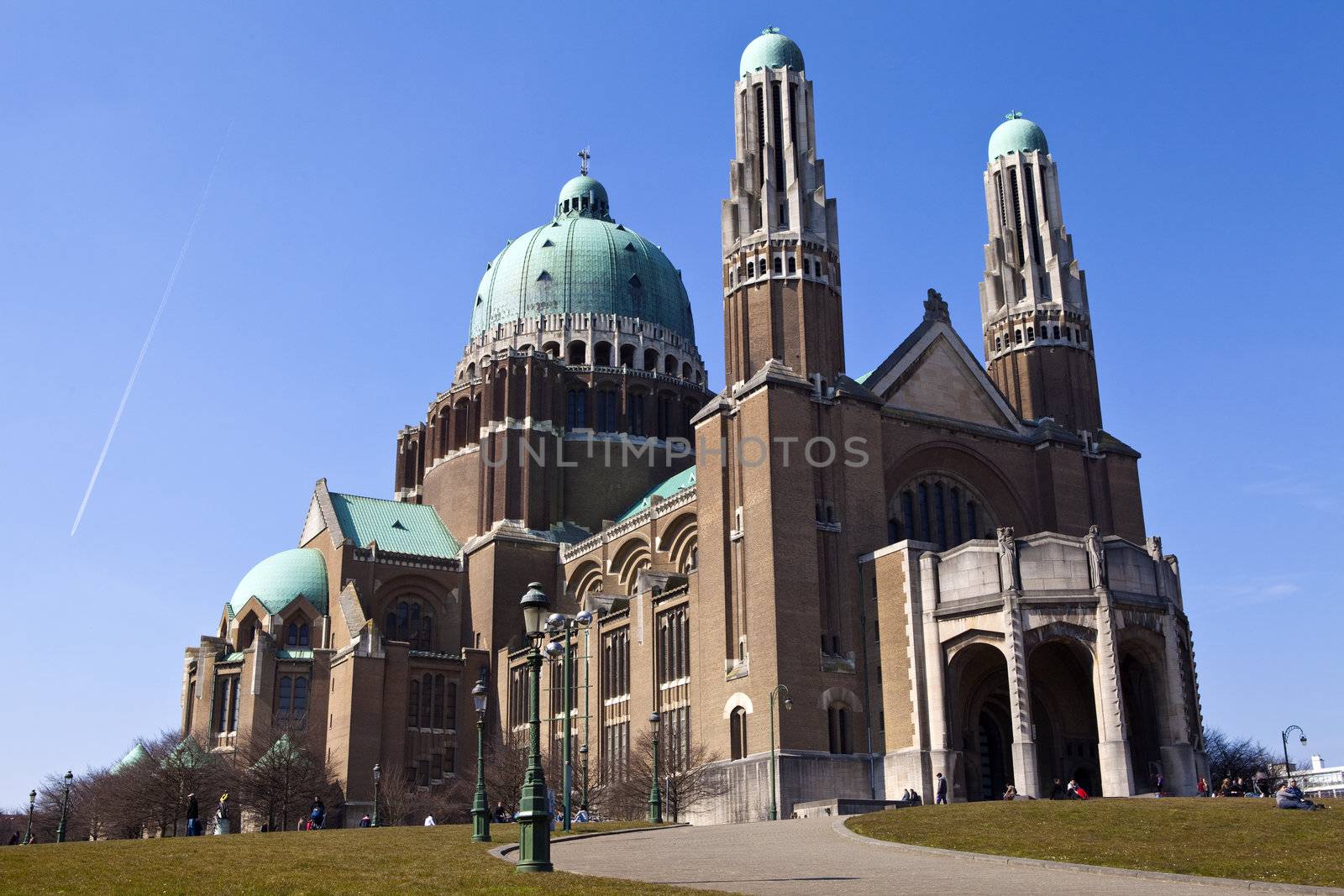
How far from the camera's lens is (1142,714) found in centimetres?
5044

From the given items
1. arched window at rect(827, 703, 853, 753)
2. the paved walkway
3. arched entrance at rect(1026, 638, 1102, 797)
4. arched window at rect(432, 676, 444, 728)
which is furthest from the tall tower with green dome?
the paved walkway

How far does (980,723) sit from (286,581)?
39.2 m

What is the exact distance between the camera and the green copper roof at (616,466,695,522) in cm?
6888

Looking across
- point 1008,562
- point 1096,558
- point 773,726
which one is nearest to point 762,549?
point 773,726

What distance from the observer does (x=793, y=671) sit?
50406mm

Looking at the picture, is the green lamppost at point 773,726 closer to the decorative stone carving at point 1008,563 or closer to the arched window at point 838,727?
the arched window at point 838,727

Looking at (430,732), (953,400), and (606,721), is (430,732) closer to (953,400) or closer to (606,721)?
(606,721)

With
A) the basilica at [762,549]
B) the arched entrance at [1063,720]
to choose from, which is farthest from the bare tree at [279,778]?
the arched entrance at [1063,720]

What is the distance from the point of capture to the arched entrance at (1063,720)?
5319cm

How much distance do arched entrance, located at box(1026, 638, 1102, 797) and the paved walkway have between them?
24189 millimetres

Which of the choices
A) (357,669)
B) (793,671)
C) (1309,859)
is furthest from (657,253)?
(1309,859)

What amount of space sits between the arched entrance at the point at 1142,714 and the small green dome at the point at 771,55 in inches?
1169

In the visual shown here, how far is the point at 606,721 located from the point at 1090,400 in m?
26.6

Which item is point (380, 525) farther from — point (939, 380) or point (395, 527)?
point (939, 380)
